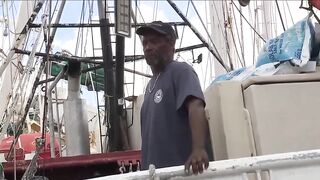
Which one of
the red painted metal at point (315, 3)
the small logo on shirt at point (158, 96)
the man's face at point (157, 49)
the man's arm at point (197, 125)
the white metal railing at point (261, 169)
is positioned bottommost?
the white metal railing at point (261, 169)

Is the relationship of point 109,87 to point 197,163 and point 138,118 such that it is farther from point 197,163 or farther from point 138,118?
point 197,163

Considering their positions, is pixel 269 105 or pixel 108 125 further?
pixel 108 125

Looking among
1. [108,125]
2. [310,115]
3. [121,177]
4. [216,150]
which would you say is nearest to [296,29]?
[310,115]

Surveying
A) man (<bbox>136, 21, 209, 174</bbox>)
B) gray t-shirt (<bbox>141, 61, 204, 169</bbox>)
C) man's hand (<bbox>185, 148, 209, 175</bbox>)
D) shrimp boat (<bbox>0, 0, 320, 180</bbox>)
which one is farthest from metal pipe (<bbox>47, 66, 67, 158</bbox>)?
man's hand (<bbox>185, 148, 209, 175</bbox>)

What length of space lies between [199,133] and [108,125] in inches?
108

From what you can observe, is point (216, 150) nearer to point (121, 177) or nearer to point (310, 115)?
point (310, 115)

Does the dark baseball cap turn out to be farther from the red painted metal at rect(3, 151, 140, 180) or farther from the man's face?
the red painted metal at rect(3, 151, 140, 180)

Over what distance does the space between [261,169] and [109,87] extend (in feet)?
11.0

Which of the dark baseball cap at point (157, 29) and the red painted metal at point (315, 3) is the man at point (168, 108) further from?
the red painted metal at point (315, 3)

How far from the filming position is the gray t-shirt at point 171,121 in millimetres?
2438

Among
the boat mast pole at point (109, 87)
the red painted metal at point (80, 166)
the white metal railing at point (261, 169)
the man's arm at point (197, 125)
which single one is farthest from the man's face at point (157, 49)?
the boat mast pole at point (109, 87)

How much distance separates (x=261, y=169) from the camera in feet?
6.42

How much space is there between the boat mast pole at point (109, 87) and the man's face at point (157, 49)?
226cm

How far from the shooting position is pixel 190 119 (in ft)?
7.52
